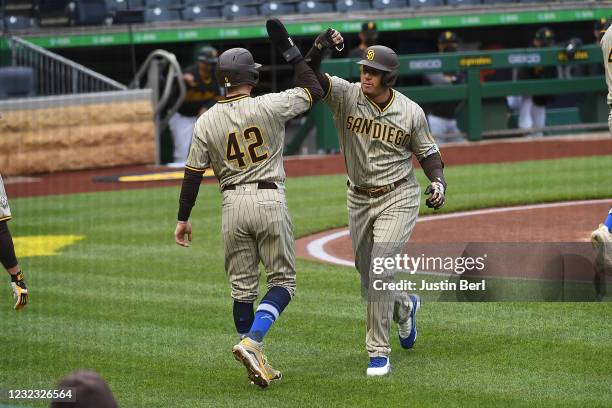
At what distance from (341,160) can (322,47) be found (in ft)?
40.5

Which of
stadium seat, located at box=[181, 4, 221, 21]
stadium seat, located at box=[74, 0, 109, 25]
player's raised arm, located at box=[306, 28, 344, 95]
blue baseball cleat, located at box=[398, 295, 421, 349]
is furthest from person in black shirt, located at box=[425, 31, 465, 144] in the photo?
player's raised arm, located at box=[306, 28, 344, 95]

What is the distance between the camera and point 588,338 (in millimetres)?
7234

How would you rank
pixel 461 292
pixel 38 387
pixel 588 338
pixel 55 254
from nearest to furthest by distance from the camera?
1. pixel 38 387
2. pixel 588 338
3. pixel 461 292
4. pixel 55 254

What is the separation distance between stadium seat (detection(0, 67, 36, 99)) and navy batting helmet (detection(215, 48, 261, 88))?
1291 cm

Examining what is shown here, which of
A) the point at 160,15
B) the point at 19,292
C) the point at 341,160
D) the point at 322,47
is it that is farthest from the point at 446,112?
the point at 322,47

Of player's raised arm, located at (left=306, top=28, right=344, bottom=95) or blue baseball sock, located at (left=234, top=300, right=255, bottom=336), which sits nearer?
player's raised arm, located at (left=306, top=28, right=344, bottom=95)

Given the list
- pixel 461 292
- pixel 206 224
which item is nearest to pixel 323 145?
pixel 206 224

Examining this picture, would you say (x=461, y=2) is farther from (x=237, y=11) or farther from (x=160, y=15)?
(x=160, y=15)

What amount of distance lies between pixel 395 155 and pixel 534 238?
4.40 metres

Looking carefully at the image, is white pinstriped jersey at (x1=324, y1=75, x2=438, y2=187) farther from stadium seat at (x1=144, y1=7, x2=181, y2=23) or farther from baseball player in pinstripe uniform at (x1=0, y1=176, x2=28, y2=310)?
stadium seat at (x1=144, y1=7, x2=181, y2=23)

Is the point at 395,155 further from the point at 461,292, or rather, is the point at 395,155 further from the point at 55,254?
the point at 55,254

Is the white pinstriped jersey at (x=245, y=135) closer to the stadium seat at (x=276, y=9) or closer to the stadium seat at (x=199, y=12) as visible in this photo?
the stadium seat at (x=199, y=12)

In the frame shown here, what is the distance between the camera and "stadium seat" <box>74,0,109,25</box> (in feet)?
70.4

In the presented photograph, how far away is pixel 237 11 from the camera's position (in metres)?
22.8
